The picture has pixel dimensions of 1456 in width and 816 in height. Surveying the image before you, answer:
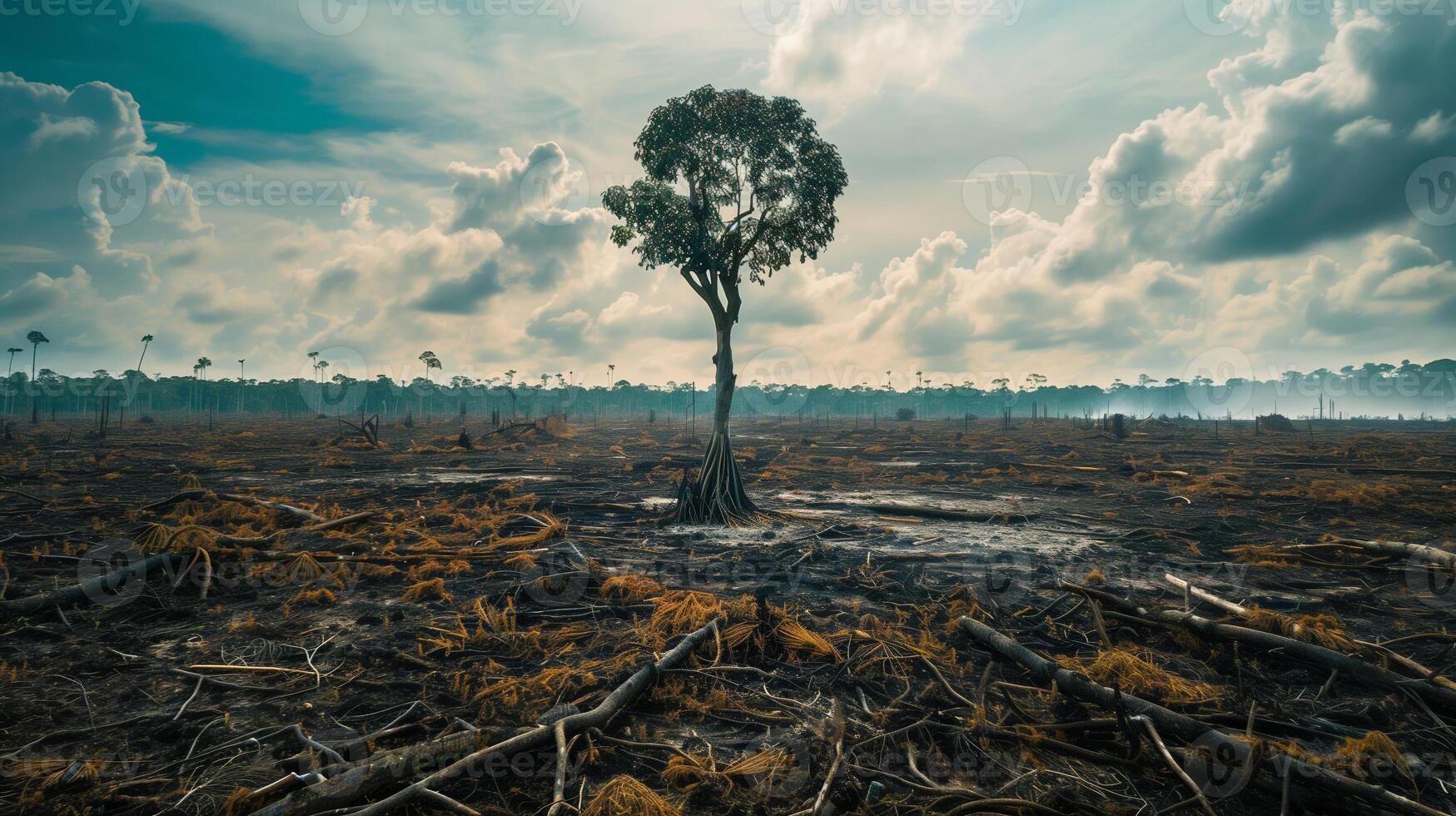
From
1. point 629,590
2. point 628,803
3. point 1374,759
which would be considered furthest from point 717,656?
point 1374,759

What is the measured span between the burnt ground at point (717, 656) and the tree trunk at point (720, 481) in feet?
2.36

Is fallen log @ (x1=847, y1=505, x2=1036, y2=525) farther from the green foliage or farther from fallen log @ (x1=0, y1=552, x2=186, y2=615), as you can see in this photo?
fallen log @ (x1=0, y1=552, x2=186, y2=615)

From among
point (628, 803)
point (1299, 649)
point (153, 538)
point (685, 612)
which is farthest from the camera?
point (153, 538)

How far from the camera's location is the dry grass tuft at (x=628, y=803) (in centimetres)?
304

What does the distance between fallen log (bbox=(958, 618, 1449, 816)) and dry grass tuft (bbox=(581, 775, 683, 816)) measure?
2660 millimetres

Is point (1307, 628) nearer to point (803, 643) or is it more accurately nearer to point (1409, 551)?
point (1409, 551)

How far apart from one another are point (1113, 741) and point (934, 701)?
115cm

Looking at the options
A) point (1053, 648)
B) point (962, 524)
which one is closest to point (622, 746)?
point (1053, 648)

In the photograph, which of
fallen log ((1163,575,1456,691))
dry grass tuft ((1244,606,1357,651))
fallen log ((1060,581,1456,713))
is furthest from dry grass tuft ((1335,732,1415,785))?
dry grass tuft ((1244,606,1357,651))

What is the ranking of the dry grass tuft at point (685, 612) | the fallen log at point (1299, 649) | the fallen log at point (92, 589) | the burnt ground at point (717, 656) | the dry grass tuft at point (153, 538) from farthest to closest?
1. the dry grass tuft at point (153, 538)
2. the dry grass tuft at point (685, 612)
3. the fallen log at point (92, 589)
4. the fallen log at point (1299, 649)
5. the burnt ground at point (717, 656)

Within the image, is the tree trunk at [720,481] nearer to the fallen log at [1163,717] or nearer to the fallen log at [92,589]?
the fallen log at [1163,717]

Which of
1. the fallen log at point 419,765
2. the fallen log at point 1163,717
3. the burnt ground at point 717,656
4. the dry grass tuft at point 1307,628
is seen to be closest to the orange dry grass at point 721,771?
the burnt ground at point 717,656

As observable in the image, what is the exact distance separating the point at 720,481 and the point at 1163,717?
926cm

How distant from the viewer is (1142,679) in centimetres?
462
